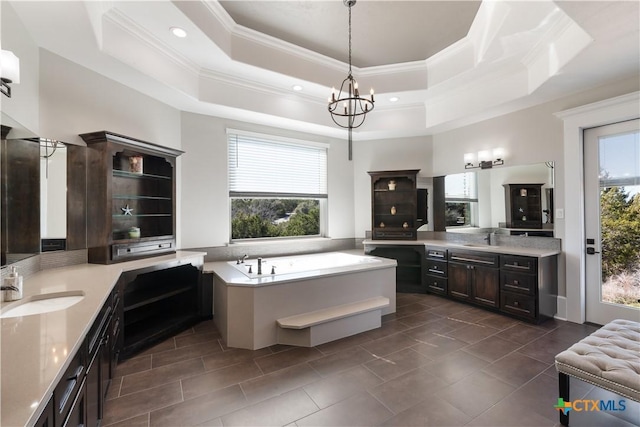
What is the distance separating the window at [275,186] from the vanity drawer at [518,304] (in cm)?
290

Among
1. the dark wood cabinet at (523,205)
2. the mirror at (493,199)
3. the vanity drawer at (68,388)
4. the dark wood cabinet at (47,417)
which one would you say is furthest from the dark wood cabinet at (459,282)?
the dark wood cabinet at (47,417)

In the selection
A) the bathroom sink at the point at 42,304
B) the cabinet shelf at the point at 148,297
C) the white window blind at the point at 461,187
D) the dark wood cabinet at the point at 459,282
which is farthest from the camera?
the white window blind at the point at 461,187

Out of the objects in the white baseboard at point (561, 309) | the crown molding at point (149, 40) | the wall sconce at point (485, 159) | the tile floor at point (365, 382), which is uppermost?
the crown molding at point (149, 40)

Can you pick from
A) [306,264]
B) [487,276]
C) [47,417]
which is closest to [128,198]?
[306,264]

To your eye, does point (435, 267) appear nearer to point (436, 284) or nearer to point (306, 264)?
point (436, 284)

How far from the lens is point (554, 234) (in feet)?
11.9

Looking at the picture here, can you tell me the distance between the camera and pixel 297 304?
3.02 m

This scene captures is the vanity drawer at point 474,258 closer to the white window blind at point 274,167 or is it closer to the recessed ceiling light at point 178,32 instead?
the white window blind at point 274,167

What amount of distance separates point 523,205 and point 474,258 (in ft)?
3.19

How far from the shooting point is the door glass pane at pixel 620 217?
3041 mm

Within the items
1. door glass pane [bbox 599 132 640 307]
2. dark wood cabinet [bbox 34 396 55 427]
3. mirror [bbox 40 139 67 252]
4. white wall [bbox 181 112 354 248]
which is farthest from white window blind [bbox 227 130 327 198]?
door glass pane [bbox 599 132 640 307]

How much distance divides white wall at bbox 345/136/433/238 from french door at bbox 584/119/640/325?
220 cm

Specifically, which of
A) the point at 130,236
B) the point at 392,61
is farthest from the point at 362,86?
the point at 130,236

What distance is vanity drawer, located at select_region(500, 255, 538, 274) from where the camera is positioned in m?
3.39
